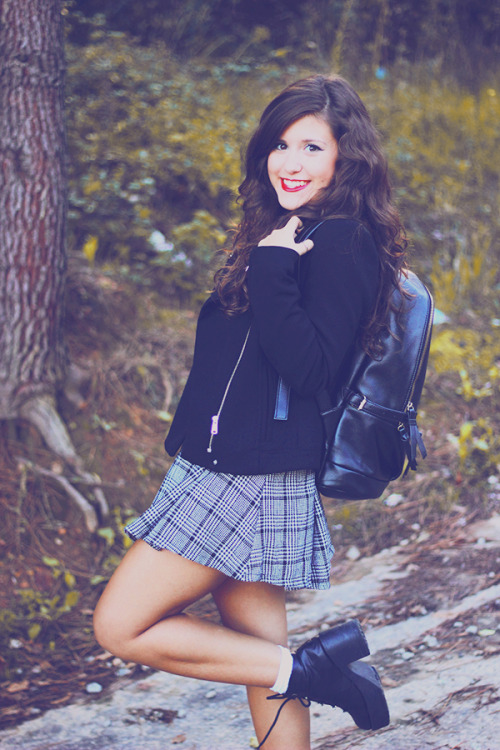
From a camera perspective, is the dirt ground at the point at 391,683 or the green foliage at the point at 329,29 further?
the green foliage at the point at 329,29

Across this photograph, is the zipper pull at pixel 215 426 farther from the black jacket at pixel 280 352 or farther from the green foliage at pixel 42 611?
the green foliage at pixel 42 611

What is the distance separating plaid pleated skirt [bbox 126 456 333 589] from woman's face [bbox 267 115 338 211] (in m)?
0.74

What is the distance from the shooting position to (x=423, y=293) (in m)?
1.85

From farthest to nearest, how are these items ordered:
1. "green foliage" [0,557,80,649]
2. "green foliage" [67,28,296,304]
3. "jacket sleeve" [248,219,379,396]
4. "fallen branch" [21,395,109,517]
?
"green foliage" [67,28,296,304] → "fallen branch" [21,395,109,517] → "green foliage" [0,557,80,649] → "jacket sleeve" [248,219,379,396]

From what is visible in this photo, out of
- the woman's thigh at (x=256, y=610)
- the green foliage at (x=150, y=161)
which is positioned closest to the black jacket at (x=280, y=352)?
the woman's thigh at (x=256, y=610)

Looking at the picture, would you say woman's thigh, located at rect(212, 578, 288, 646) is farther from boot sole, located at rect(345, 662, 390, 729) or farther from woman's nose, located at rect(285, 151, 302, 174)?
woman's nose, located at rect(285, 151, 302, 174)

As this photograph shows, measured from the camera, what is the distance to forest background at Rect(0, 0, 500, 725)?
312 centimetres

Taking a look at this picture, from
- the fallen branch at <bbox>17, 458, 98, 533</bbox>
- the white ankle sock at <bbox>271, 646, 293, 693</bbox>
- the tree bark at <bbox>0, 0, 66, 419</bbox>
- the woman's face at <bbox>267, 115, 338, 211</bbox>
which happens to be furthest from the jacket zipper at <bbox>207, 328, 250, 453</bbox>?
the tree bark at <bbox>0, 0, 66, 419</bbox>

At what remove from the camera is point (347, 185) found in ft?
6.03

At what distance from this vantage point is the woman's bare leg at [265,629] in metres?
1.87

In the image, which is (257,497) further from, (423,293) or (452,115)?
(452,115)

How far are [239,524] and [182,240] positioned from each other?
3173mm

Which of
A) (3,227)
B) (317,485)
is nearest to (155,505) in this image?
(317,485)

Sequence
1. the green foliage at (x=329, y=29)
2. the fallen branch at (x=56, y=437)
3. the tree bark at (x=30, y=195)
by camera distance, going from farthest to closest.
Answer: the green foliage at (x=329, y=29) < the fallen branch at (x=56, y=437) < the tree bark at (x=30, y=195)
